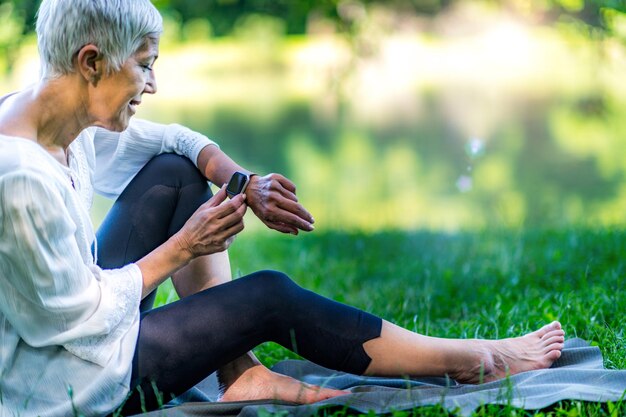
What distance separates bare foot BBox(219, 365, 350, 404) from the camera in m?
2.70

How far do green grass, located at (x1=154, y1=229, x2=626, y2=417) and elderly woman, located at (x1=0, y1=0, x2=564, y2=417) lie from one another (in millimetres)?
316

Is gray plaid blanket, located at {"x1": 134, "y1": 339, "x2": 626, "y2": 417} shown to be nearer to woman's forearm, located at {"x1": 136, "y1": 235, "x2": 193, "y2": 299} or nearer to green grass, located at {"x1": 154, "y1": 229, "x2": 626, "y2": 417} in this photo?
green grass, located at {"x1": 154, "y1": 229, "x2": 626, "y2": 417}

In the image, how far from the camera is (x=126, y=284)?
8.05 ft

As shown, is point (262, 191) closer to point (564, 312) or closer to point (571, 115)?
point (564, 312)

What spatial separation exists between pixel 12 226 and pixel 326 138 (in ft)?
48.4

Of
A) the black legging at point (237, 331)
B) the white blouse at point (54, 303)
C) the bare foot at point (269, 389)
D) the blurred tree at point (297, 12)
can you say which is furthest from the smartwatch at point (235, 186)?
the blurred tree at point (297, 12)

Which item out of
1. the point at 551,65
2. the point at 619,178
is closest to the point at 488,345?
the point at 619,178

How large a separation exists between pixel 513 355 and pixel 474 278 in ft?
5.73

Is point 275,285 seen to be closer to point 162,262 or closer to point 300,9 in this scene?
point 162,262

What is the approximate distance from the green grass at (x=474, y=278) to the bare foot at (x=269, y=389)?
354mm

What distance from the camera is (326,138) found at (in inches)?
665

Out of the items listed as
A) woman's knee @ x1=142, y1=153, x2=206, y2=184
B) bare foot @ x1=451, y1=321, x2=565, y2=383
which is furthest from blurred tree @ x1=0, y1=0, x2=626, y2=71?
woman's knee @ x1=142, y1=153, x2=206, y2=184

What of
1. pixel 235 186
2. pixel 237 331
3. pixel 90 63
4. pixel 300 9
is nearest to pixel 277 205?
pixel 235 186

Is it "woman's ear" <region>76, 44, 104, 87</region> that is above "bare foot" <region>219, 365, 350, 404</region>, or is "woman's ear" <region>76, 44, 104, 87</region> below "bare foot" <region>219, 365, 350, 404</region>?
above
